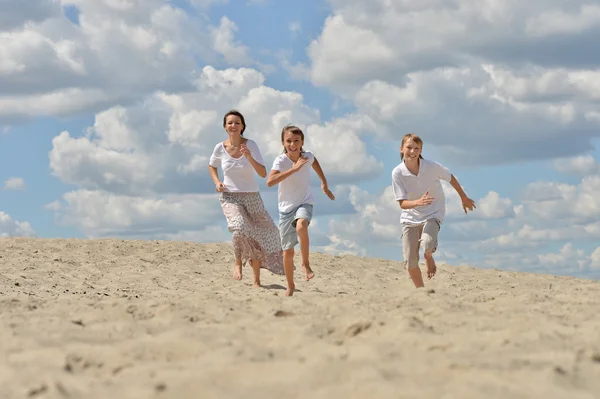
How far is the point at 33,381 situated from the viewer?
3.99 metres

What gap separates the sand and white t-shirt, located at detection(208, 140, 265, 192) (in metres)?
2.71

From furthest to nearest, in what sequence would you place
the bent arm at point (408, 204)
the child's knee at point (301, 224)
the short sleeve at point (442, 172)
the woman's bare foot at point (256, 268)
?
the woman's bare foot at point (256, 268) → the child's knee at point (301, 224) → the short sleeve at point (442, 172) → the bent arm at point (408, 204)

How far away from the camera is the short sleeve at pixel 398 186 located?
782 centimetres

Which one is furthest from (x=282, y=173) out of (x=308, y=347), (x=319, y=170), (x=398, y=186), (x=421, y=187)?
(x=308, y=347)

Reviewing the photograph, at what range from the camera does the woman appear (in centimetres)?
893

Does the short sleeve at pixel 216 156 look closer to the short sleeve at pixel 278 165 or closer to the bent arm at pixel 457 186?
the short sleeve at pixel 278 165

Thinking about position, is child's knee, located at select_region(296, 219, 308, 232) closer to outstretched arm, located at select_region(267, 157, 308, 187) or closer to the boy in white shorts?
the boy in white shorts

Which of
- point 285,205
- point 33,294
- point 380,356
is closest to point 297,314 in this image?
point 380,356

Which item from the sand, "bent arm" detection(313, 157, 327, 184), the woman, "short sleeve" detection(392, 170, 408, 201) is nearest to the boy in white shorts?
"bent arm" detection(313, 157, 327, 184)

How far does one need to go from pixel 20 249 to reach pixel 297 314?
9.34m

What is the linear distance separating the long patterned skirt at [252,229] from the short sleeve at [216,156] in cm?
40

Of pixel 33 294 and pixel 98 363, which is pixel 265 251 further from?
pixel 98 363

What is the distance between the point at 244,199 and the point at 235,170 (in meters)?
0.44

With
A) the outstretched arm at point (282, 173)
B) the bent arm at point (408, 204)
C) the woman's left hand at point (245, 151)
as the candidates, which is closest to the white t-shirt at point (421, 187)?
the bent arm at point (408, 204)
